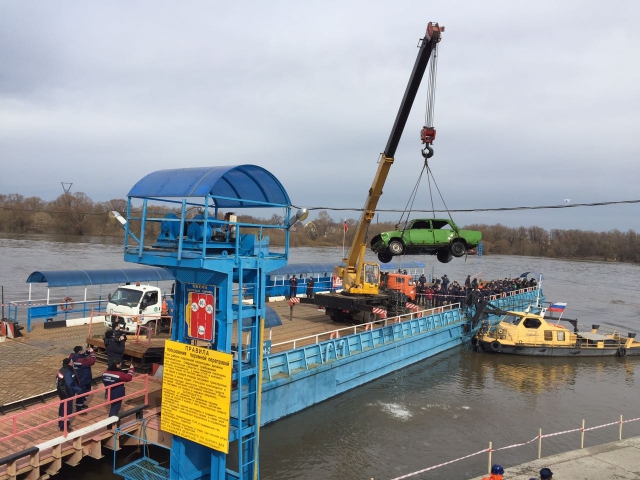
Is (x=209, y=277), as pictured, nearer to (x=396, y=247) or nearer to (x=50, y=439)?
(x=50, y=439)

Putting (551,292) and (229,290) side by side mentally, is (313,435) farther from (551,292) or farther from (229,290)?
(551,292)

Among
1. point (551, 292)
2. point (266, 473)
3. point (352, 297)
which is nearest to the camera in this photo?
point (266, 473)

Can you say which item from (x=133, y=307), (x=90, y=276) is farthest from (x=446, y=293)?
(x=90, y=276)

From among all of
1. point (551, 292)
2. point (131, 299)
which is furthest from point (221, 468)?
point (551, 292)

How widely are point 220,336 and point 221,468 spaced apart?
230 centimetres

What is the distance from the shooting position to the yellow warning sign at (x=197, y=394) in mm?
8000

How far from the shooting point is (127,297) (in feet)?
53.4

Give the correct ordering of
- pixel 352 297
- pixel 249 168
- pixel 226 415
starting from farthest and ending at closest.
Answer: pixel 352 297, pixel 249 168, pixel 226 415

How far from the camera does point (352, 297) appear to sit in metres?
20.0

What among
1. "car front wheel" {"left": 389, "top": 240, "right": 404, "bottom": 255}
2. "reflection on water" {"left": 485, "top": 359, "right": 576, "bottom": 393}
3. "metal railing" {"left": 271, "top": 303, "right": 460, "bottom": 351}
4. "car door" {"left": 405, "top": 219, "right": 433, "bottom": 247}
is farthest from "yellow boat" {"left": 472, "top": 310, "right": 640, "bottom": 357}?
"car front wheel" {"left": 389, "top": 240, "right": 404, "bottom": 255}

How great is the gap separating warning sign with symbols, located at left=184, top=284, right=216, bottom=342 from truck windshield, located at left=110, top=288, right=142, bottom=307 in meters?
8.19

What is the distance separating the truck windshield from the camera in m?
16.1

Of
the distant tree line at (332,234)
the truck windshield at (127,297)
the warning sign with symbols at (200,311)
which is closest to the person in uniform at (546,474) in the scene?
the warning sign with symbols at (200,311)

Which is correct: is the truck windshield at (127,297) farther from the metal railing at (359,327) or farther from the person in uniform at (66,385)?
the person in uniform at (66,385)
